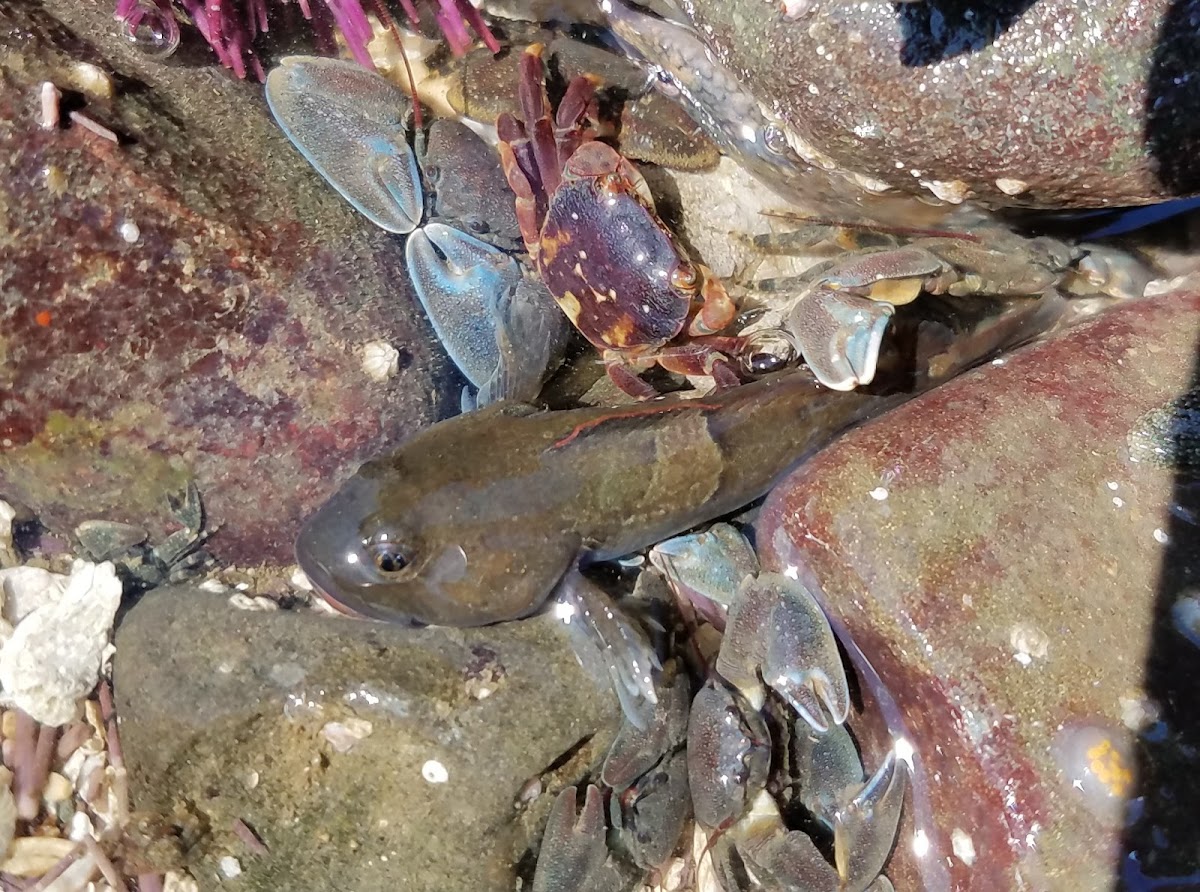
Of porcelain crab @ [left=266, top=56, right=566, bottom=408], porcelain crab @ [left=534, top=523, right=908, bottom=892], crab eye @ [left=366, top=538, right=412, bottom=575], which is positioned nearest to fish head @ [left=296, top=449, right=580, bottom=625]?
crab eye @ [left=366, top=538, right=412, bottom=575]

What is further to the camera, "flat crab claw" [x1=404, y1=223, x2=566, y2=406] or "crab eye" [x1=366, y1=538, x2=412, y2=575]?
"flat crab claw" [x1=404, y1=223, x2=566, y2=406]


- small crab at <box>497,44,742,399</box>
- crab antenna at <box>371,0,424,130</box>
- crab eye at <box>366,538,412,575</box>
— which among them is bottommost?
crab eye at <box>366,538,412,575</box>

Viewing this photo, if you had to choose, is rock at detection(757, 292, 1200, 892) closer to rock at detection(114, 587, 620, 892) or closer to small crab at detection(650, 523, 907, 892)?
small crab at detection(650, 523, 907, 892)

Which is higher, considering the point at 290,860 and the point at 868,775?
the point at 868,775

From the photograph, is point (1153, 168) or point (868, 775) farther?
point (868, 775)

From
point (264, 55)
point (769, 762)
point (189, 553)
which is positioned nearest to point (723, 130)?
point (264, 55)

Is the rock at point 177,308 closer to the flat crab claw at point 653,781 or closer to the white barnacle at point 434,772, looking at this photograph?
the white barnacle at point 434,772

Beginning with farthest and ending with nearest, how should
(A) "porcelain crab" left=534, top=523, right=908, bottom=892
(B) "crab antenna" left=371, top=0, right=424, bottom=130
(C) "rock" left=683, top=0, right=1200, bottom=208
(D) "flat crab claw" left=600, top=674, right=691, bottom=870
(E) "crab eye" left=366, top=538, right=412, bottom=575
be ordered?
(B) "crab antenna" left=371, top=0, right=424, bottom=130 < (D) "flat crab claw" left=600, top=674, right=691, bottom=870 < (A) "porcelain crab" left=534, top=523, right=908, bottom=892 < (E) "crab eye" left=366, top=538, right=412, bottom=575 < (C) "rock" left=683, top=0, right=1200, bottom=208

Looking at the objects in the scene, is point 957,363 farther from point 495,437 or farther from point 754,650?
point 495,437
